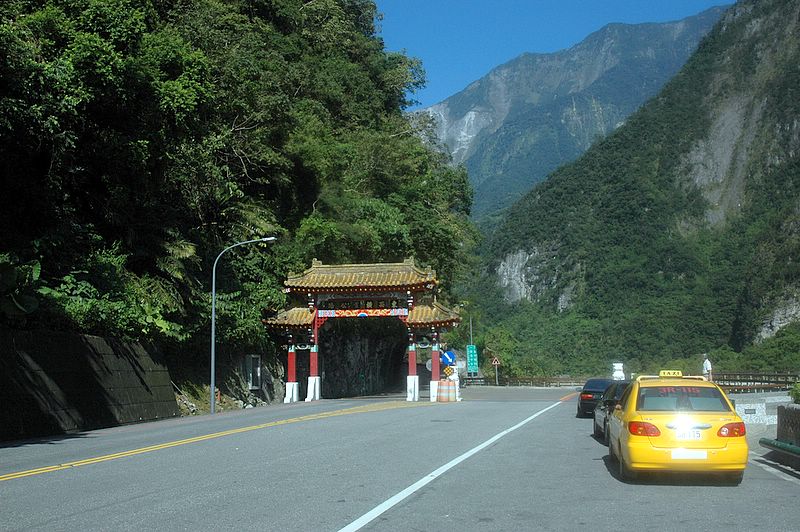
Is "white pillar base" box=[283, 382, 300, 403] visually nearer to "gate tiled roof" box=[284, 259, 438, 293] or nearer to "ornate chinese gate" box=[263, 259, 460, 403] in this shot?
"ornate chinese gate" box=[263, 259, 460, 403]

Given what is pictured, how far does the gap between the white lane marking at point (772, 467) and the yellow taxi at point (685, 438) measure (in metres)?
1.40

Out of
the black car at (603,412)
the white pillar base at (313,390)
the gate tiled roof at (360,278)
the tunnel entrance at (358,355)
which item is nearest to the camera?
the black car at (603,412)

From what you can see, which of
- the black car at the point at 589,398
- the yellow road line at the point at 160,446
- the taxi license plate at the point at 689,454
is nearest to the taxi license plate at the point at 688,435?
the taxi license plate at the point at 689,454

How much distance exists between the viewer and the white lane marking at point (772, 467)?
1304 centimetres

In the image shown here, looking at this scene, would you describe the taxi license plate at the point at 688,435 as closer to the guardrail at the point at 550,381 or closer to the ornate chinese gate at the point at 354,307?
the ornate chinese gate at the point at 354,307

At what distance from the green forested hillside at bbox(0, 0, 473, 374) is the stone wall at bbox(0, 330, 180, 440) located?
0.90m

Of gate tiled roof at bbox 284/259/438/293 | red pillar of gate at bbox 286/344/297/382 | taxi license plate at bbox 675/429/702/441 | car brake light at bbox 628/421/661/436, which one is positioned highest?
gate tiled roof at bbox 284/259/438/293

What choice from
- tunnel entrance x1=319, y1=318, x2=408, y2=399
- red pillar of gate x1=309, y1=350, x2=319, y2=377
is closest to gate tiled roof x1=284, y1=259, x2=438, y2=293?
red pillar of gate x1=309, y1=350, x2=319, y2=377

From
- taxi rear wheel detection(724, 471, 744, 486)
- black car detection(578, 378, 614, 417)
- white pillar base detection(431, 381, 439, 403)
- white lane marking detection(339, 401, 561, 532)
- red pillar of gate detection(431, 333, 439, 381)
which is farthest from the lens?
red pillar of gate detection(431, 333, 439, 381)

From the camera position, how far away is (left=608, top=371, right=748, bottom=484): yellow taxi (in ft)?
37.8

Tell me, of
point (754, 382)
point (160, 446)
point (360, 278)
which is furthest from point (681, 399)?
point (754, 382)

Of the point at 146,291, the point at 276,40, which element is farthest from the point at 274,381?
the point at 276,40

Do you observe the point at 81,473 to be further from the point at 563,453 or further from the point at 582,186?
the point at 582,186

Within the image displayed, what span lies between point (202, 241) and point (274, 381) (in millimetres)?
9947
